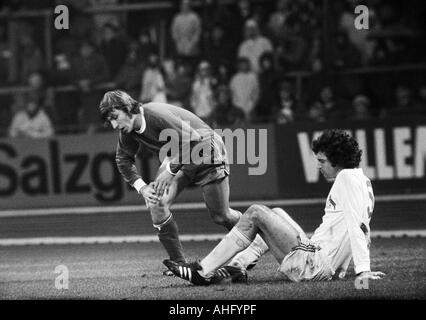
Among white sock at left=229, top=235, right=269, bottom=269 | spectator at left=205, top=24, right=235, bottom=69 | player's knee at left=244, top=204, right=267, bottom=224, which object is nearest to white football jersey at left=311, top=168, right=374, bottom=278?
player's knee at left=244, top=204, right=267, bottom=224

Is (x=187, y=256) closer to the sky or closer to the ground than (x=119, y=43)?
closer to the ground

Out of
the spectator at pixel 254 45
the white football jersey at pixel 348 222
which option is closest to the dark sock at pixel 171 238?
the white football jersey at pixel 348 222

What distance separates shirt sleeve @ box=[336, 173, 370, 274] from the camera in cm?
722

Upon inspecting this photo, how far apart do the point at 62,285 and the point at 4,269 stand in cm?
196

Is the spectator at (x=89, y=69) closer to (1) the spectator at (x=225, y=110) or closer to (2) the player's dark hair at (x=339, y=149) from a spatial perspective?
(1) the spectator at (x=225, y=110)

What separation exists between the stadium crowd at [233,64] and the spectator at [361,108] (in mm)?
24

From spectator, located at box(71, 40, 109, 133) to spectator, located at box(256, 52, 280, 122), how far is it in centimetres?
318

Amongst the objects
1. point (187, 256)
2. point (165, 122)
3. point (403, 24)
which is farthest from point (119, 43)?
point (165, 122)

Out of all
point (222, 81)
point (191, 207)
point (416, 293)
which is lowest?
point (191, 207)

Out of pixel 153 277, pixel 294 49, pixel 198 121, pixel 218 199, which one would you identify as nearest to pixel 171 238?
pixel 153 277

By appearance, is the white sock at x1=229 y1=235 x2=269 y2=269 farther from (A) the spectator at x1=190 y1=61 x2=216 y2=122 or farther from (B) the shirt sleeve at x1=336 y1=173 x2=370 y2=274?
(A) the spectator at x1=190 y1=61 x2=216 y2=122

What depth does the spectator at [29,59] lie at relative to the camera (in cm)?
1898
